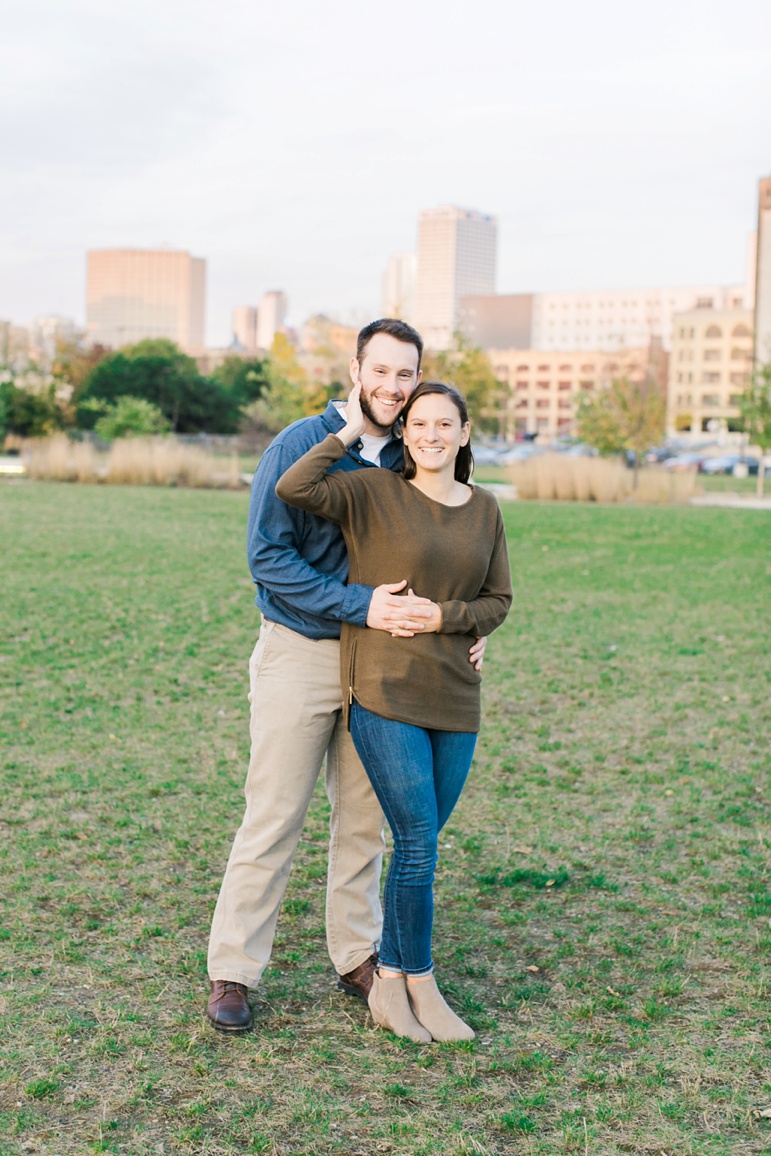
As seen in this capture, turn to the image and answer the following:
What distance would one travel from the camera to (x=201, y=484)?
28047 mm

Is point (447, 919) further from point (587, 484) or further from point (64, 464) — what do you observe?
point (64, 464)

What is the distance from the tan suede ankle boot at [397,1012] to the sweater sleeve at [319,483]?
1.41 metres

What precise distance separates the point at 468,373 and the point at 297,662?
30.6 meters

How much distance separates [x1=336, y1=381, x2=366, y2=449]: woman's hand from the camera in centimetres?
332

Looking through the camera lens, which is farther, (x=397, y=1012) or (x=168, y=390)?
(x=168, y=390)

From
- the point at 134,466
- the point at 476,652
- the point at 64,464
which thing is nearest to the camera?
the point at 476,652

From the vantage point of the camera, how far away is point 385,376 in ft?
11.0

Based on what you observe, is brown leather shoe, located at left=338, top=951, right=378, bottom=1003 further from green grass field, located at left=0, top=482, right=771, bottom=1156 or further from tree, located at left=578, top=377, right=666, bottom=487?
tree, located at left=578, top=377, right=666, bottom=487

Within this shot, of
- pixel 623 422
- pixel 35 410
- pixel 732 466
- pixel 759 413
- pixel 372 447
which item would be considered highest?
pixel 759 413

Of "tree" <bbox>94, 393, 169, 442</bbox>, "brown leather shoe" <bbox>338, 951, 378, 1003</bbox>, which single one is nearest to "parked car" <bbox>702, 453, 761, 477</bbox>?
"tree" <bbox>94, 393, 169, 442</bbox>

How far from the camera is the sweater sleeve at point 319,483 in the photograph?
3246mm

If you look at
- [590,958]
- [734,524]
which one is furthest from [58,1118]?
[734,524]

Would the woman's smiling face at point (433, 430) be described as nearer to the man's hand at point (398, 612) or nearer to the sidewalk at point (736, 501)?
the man's hand at point (398, 612)

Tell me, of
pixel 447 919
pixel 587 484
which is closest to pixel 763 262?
pixel 587 484
